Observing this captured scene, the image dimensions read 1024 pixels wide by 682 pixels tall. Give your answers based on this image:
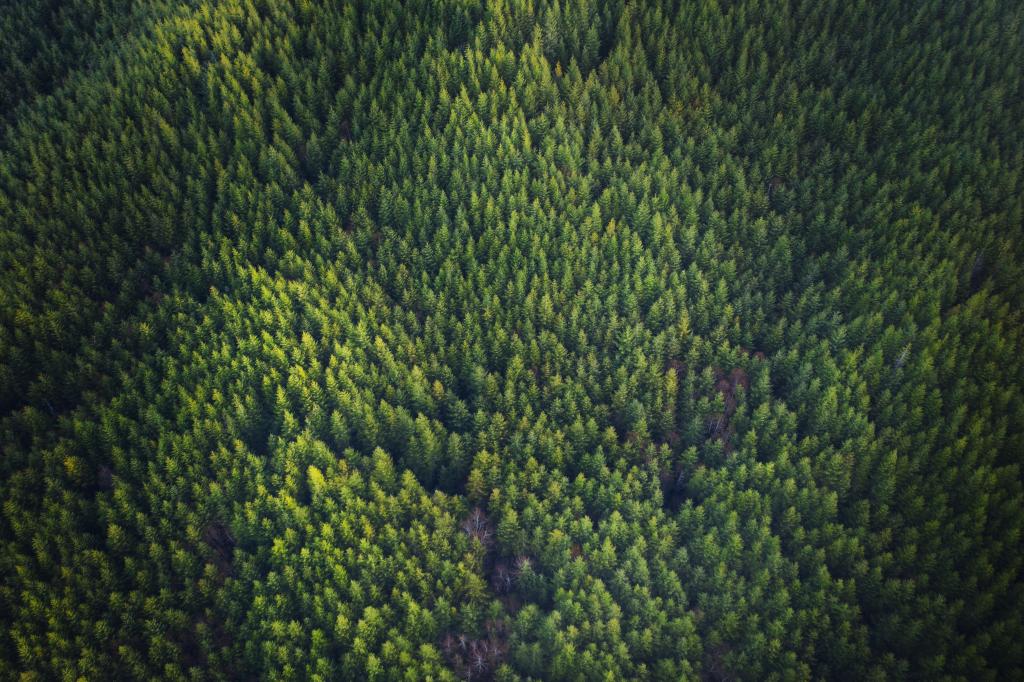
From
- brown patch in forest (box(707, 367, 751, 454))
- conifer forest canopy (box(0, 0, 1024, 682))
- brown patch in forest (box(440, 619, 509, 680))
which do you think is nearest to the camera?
conifer forest canopy (box(0, 0, 1024, 682))

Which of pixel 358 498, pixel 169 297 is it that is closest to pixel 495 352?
pixel 358 498

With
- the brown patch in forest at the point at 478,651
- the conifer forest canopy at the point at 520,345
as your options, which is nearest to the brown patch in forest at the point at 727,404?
the conifer forest canopy at the point at 520,345

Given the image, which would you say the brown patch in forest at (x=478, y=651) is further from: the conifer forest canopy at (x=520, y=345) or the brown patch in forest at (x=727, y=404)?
the brown patch in forest at (x=727, y=404)

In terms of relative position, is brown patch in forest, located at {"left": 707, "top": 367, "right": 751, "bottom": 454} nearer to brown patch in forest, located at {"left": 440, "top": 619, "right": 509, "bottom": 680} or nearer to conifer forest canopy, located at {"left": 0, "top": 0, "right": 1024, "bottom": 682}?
conifer forest canopy, located at {"left": 0, "top": 0, "right": 1024, "bottom": 682}

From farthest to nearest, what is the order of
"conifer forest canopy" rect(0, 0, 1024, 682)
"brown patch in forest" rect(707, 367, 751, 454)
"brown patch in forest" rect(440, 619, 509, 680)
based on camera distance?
"brown patch in forest" rect(707, 367, 751, 454) → "brown patch in forest" rect(440, 619, 509, 680) → "conifer forest canopy" rect(0, 0, 1024, 682)

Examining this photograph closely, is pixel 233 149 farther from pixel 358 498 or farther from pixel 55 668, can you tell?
pixel 55 668

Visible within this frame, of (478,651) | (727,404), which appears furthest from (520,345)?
(478,651)

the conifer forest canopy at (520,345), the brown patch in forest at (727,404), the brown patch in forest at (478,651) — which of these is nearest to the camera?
the conifer forest canopy at (520,345)

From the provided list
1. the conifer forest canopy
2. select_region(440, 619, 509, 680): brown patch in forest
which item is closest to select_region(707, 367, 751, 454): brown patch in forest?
the conifer forest canopy
